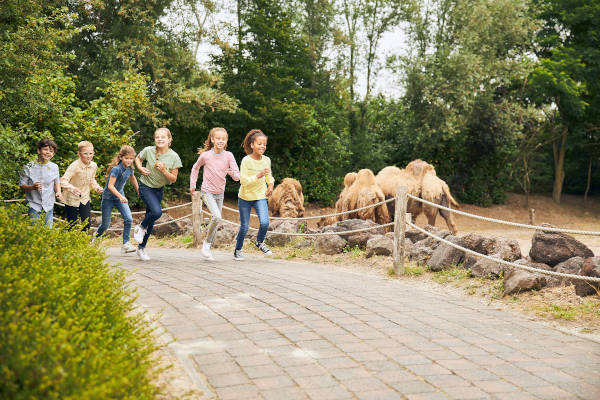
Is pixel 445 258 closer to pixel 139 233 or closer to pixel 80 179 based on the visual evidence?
pixel 139 233

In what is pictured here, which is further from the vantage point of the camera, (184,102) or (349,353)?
(184,102)

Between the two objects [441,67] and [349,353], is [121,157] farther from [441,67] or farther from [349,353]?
[441,67]

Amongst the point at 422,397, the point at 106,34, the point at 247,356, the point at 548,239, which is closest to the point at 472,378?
the point at 422,397

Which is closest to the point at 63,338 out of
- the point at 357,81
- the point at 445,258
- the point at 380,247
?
the point at 445,258

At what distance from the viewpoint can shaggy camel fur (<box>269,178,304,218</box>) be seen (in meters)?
14.6

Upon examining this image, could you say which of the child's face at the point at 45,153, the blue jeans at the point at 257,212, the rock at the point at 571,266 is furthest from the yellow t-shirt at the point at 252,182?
the rock at the point at 571,266

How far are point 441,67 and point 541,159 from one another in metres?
13.9

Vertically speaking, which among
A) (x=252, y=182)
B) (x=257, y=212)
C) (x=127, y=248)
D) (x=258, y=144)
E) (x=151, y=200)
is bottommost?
(x=127, y=248)

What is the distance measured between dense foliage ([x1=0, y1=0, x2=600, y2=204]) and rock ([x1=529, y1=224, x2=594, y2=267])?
1445 centimetres

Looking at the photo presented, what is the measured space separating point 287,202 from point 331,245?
5.22m

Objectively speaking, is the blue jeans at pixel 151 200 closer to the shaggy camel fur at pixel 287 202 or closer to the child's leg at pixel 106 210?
the child's leg at pixel 106 210

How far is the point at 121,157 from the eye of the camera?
8.66 metres

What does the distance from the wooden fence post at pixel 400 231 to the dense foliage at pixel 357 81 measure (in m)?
12.8

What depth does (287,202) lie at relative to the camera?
14711mm
